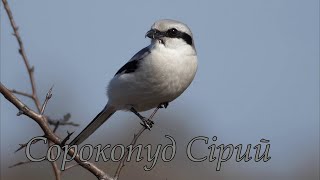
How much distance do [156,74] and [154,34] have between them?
0.32 metres

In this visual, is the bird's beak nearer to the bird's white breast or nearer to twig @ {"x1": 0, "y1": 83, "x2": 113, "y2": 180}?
the bird's white breast

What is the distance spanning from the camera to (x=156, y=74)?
14.6 feet

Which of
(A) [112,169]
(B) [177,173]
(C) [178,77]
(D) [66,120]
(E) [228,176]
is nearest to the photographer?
(D) [66,120]

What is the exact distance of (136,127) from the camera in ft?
47.2

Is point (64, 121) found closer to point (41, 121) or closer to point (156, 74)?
point (41, 121)

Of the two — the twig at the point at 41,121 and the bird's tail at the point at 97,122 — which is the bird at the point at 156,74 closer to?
the bird's tail at the point at 97,122

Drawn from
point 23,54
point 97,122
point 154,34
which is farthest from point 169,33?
point 23,54

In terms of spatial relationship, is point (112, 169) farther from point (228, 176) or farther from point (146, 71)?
point (146, 71)

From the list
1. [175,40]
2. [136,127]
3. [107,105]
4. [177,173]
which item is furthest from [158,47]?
[136,127]

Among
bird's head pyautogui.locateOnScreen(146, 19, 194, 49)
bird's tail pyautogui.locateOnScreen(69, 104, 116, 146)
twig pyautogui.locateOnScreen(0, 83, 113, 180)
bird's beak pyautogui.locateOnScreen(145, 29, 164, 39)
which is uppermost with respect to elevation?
bird's head pyautogui.locateOnScreen(146, 19, 194, 49)

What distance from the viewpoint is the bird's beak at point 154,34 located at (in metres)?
4.55

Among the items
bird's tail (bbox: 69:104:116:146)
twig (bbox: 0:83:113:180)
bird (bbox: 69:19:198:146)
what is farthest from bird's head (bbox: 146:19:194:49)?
twig (bbox: 0:83:113:180)

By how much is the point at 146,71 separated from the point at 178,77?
0.23 m

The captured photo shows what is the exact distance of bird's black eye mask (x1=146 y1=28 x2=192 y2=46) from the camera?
4598 millimetres
